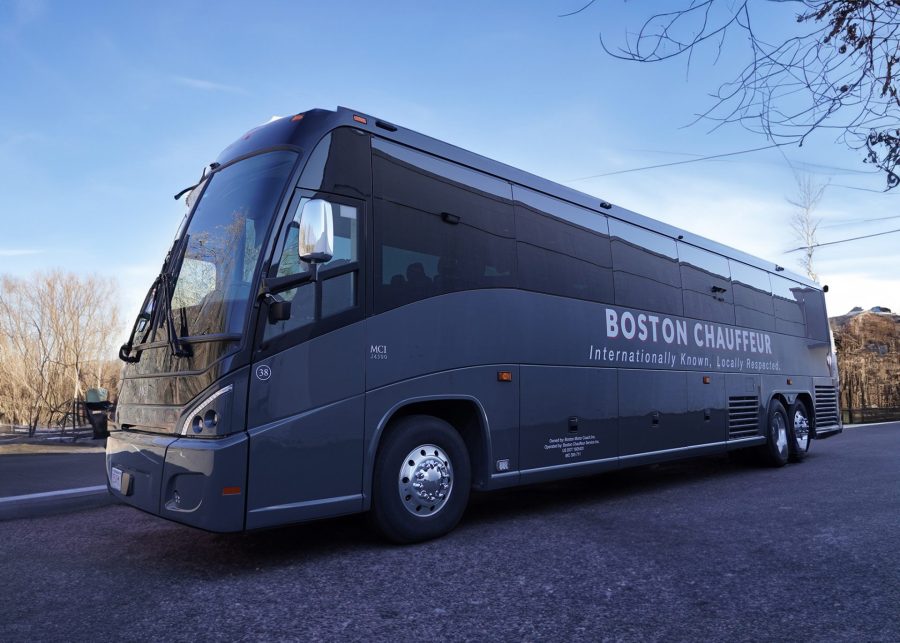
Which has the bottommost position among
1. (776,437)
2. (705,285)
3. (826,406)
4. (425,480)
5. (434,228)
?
(425,480)

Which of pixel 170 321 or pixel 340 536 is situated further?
pixel 340 536

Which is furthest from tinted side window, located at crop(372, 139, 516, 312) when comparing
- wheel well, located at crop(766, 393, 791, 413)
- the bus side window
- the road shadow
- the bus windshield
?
wheel well, located at crop(766, 393, 791, 413)

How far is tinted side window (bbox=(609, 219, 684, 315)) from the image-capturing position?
26.0 ft

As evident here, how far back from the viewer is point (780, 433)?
35.6 feet

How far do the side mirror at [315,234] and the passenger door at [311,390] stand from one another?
0.68 feet

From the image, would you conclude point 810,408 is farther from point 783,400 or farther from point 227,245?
point 227,245

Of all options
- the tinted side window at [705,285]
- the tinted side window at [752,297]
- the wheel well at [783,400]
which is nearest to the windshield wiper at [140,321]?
the tinted side window at [705,285]

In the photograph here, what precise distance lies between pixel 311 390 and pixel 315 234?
3.42ft

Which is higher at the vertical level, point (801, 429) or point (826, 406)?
point (826, 406)

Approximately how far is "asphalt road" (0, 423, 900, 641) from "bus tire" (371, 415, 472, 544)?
7.4 inches

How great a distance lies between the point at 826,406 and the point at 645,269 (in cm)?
664

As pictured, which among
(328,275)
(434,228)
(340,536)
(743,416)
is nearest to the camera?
(328,275)

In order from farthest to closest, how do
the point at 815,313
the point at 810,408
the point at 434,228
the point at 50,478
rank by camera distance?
the point at 815,313, the point at 810,408, the point at 50,478, the point at 434,228

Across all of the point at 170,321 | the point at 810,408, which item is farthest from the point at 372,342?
the point at 810,408
